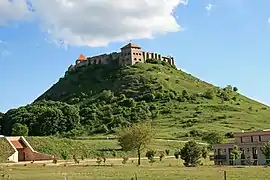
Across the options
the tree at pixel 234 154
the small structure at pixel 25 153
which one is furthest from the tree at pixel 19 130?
the tree at pixel 234 154

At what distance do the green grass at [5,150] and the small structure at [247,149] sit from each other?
143 feet

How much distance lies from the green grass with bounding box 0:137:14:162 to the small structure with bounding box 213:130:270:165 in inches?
1712

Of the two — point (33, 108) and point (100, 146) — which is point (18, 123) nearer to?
point (33, 108)

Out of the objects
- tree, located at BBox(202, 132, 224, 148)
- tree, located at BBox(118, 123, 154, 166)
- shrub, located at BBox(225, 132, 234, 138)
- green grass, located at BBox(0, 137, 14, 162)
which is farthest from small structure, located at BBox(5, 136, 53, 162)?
shrub, located at BBox(225, 132, 234, 138)

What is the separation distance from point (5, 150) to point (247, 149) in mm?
51515

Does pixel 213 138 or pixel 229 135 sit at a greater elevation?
pixel 229 135

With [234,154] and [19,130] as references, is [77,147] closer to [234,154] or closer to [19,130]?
[234,154]

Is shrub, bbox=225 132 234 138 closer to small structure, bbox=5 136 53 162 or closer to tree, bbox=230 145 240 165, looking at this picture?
tree, bbox=230 145 240 165

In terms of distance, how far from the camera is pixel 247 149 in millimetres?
93000

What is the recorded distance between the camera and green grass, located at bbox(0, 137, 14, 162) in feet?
307

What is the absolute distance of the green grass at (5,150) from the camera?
93500 mm

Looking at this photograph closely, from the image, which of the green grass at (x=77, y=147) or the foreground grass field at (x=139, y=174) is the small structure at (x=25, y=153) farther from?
the foreground grass field at (x=139, y=174)

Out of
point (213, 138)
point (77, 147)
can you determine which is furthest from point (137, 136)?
point (213, 138)

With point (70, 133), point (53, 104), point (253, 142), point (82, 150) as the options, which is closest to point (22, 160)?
point (82, 150)
